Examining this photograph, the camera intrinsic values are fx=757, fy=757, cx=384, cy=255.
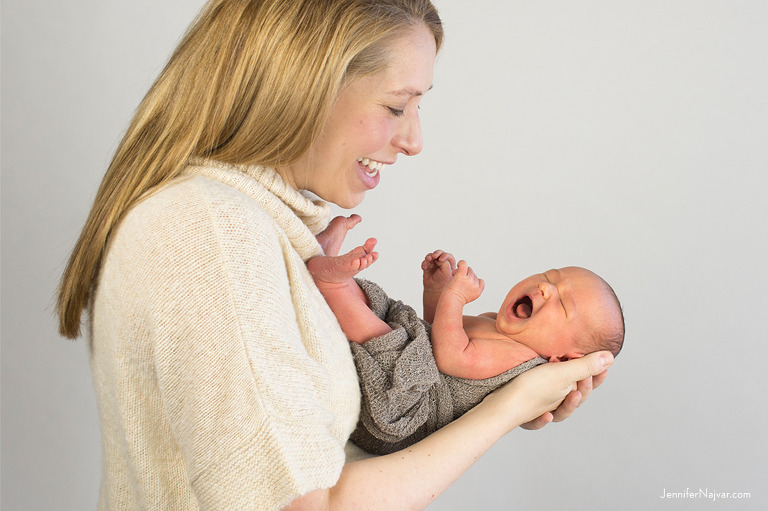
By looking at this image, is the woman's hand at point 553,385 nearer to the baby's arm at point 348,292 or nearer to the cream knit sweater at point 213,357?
the baby's arm at point 348,292

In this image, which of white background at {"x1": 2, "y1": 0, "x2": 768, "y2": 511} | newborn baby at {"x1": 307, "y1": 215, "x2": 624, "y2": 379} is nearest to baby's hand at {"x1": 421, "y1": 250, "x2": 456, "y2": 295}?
newborn baby at {"x1": 307, "y1": 215, "x2": 624, "y2": 379}

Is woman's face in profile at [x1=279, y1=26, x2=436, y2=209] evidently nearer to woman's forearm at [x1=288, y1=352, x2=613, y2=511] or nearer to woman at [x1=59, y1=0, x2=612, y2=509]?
woman at [x1=59, y1=0, x2=612, y2=509]

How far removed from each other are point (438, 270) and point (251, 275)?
953 mm

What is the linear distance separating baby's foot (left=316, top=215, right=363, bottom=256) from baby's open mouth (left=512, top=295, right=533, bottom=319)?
18.9 inches

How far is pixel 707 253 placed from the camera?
3377 mm

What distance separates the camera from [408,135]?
1.76 metres

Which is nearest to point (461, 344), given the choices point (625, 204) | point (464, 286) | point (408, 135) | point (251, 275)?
point (464, 286)

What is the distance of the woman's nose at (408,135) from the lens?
1.75 meters

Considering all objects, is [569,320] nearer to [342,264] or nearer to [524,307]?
[524,307]

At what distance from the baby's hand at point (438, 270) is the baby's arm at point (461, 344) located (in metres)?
0.21

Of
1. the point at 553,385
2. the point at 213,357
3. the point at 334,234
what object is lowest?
the point at 553,385

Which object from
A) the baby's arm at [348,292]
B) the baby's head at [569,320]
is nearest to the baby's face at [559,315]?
the baby's head at [569,320]

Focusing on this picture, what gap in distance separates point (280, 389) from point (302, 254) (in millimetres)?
485

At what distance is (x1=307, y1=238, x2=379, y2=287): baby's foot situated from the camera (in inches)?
60.3
